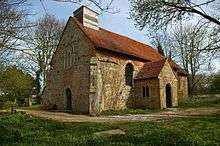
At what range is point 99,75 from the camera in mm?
29031

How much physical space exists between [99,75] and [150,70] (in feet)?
20.9

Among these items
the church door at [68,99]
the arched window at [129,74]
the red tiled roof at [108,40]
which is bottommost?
the church door at [68,99]

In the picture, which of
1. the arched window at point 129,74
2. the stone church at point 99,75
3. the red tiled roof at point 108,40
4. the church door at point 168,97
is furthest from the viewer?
the church door at point 168,97

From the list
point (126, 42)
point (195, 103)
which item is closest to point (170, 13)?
point (126, 42)

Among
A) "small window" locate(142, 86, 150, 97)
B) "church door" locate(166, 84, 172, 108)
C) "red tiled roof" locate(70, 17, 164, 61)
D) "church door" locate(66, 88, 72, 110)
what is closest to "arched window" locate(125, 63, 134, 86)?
"red tiled roof" locate(70, 17, 164, 61)

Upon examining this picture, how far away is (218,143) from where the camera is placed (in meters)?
10.9

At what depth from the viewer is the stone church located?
28.8 meters

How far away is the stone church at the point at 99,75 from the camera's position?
28.8 meters

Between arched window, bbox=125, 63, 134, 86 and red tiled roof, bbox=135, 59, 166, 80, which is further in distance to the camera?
arched window, bbox=125, 63, 134, 86

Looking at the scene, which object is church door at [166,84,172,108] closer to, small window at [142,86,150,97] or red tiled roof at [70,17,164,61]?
small window at [142,86,150,97]

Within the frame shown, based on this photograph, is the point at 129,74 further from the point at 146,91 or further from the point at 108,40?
the point at 108,40

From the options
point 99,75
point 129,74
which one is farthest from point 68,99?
point 129,74

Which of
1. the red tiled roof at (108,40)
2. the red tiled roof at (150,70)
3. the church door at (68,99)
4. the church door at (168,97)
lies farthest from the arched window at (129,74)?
the church door at (68,99)

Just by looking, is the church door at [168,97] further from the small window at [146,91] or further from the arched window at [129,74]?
the arched window at [129,74]
